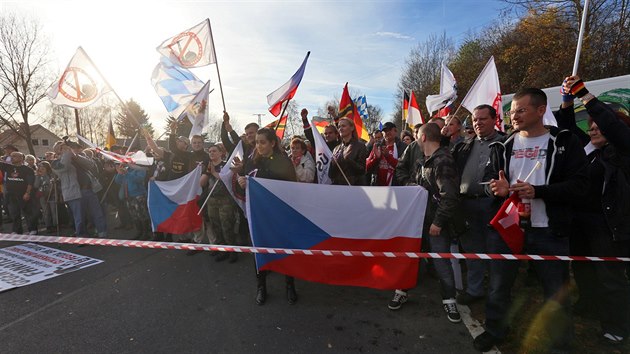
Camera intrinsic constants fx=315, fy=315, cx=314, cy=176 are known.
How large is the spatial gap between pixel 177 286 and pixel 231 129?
3.04 m

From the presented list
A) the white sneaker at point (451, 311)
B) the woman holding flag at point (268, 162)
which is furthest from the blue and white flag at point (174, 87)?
the white sneaker at point (451, 311)

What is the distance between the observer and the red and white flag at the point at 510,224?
2.54 m

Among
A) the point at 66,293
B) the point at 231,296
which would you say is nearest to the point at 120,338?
the point at 231,296

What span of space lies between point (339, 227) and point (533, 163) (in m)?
2.05

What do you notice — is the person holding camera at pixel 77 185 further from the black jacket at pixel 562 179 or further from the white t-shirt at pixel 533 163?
the black jacket at pixel 562 179

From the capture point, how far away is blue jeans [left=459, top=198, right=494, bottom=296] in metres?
3.48

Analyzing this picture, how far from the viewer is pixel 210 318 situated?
3.52m

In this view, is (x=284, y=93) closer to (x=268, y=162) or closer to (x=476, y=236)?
(x=268, y=162)

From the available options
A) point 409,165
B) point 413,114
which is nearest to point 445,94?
point 413,114

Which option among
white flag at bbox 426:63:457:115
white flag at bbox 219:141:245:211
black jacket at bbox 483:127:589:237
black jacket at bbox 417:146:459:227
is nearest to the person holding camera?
white flag at bbox 219:141:245:211

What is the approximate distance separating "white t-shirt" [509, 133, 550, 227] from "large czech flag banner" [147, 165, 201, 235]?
16.5ft

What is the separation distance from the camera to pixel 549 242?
2.52m

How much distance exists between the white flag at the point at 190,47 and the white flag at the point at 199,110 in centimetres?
55

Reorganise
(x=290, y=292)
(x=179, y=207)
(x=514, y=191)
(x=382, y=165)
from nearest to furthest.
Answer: (x=514, y=191), (x=290, y=292), (x=382, y=165), (x=179, y=207)
